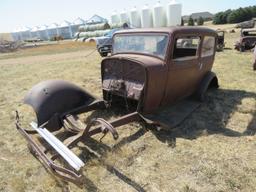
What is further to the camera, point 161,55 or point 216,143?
point 161,55

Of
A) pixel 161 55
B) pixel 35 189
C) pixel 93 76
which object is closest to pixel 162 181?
pixel 35 189

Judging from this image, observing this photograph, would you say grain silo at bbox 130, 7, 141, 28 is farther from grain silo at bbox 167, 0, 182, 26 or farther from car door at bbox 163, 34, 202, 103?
car door at bbox 163, 34, 202, 103

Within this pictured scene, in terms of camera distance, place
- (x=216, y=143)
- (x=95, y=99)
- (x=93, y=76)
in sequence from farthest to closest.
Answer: (x=93, y=76) → (x=95, y=99) → (x=216, y=143)

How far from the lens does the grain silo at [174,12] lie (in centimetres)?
3869

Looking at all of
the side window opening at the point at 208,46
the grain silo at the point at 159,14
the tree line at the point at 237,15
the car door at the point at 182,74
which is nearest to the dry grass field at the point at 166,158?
the car door at the point at 182,74

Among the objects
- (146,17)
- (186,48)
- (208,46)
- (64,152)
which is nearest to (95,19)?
(146,17)

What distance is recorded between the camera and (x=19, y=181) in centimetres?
335

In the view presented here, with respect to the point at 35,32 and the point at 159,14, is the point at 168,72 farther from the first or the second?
the point at 35,32

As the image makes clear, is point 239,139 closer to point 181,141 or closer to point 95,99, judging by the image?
point 181,141

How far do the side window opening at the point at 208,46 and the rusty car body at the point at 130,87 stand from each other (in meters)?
0.06

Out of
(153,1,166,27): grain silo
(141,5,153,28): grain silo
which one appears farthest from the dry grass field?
(141,5,153,28): grain silo

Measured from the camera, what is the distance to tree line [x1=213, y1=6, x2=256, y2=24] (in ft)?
131

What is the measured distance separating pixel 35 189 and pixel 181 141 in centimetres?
218

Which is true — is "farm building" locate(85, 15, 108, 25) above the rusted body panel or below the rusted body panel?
below
